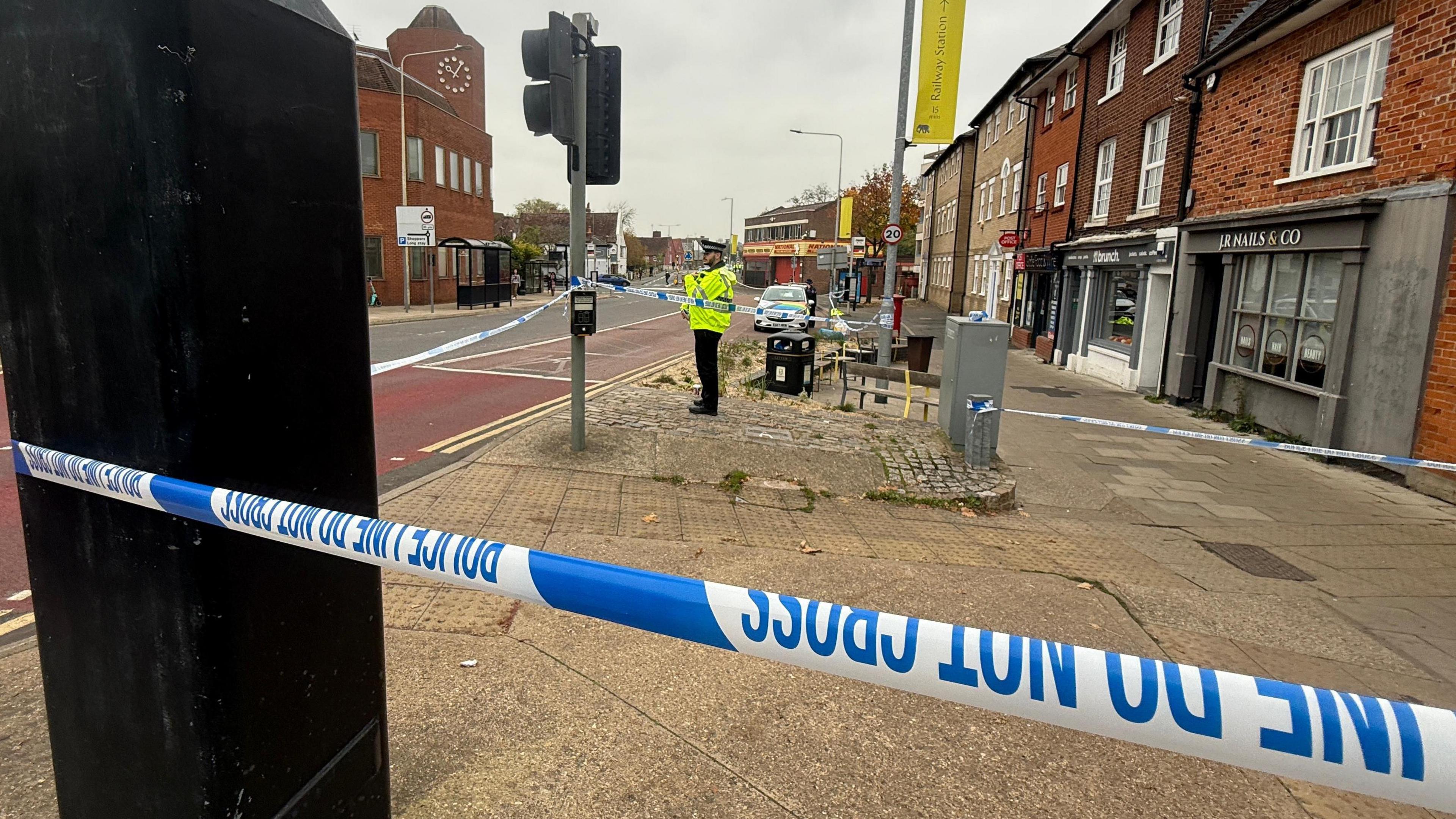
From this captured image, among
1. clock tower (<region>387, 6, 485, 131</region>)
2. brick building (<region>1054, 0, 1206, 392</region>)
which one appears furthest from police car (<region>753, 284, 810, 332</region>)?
clock tower (<region>387, 6, 485, 131</region>)

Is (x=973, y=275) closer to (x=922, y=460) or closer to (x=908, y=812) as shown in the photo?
(x=922, y=460)

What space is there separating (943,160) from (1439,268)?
40.6 m

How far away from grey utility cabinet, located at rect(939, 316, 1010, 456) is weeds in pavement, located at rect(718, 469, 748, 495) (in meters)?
2.61

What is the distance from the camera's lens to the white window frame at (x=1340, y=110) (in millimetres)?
8969

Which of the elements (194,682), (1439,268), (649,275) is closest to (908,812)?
(194,682)

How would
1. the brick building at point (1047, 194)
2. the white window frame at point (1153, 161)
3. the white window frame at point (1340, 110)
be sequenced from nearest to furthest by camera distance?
the white window frame at point (1340, 110), the white window frame at point (1153, 161), the brick building at point (1047, 194)

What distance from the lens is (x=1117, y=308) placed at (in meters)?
16.9

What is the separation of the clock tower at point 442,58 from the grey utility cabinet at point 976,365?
42.2 metres

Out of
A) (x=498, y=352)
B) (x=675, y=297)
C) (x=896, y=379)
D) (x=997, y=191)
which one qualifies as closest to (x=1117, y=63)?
(x=997, y=191)

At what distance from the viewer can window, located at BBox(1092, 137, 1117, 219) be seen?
1734 cm

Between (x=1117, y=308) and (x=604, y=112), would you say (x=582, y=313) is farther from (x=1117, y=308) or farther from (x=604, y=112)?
(x=1117, y=308)

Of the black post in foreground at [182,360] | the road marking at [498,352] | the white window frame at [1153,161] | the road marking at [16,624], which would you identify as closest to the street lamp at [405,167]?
the road marking at [498,352]

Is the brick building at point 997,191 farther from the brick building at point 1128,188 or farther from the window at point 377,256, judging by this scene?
the window at point 377,256

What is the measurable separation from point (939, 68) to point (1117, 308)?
7.03 m
